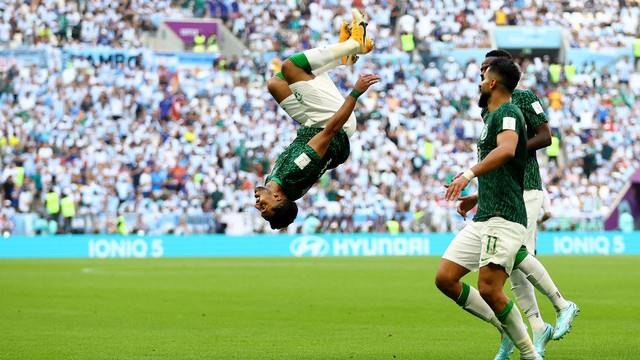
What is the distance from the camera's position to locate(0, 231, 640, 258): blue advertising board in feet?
112

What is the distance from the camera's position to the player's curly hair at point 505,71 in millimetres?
9234

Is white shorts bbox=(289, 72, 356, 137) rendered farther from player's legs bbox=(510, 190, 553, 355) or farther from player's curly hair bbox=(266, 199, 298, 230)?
player's legs bbox=(510, 190, 553, 355)

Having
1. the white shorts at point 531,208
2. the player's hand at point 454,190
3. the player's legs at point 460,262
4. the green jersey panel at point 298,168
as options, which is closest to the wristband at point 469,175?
the player's hand at point 454,190

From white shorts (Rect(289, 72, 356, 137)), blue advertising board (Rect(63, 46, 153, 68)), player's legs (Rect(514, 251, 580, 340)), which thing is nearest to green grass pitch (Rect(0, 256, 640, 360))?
player's legs (Rect(514, 251, 580, 340))

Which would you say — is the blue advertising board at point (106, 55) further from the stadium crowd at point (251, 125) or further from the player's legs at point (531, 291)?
the player's legs at point (531, 291)

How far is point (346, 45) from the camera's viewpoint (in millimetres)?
10594

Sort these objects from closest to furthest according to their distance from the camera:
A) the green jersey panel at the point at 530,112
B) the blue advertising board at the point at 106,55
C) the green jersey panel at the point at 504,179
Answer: the green jersey panel at the point at 504,179 → the green jersey panel at the point at 530,112 → the blue advertising board at the point at 106,55

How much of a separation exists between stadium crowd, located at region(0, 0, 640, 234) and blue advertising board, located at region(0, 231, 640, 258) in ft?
1.53

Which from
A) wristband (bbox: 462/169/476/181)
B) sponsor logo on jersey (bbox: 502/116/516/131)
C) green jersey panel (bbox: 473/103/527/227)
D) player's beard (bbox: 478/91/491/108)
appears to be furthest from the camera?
player's beard (bbox: 478/91/491/108)

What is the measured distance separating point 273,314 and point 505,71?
7374 mm

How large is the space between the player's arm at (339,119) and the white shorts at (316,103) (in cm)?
35

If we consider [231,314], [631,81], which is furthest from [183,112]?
[231,314]

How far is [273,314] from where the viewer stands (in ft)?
51.7

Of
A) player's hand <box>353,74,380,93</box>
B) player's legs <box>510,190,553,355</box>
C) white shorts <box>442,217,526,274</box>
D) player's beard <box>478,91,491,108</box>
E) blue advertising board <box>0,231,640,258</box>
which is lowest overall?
blue advertising board <box>0,231,640,258</box>
